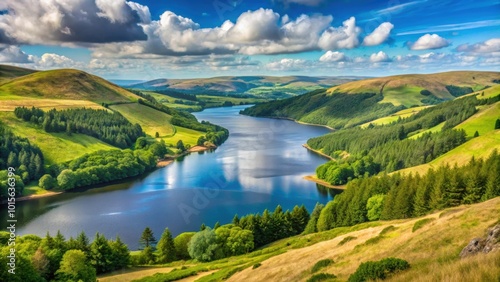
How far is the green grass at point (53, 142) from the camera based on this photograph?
15412 centimetres

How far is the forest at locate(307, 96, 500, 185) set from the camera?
465 ft

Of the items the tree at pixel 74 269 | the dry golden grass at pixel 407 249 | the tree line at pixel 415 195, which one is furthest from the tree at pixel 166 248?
the dry golden grass at pixel 407 249

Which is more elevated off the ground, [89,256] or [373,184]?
[373,184]

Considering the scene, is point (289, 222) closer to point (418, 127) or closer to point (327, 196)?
point (327, 196)

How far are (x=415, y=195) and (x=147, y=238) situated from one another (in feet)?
187

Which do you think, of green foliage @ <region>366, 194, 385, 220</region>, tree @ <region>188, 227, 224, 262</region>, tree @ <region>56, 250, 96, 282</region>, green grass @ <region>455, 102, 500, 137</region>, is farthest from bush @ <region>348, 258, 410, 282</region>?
green grass @ <region>455, 102, 500, 137</region>

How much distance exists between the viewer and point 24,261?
4731 cm

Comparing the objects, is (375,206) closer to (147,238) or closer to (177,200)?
(147,238)

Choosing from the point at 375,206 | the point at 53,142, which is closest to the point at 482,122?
the point at 375,206

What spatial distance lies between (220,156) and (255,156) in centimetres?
1821

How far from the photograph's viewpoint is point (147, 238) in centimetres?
8000

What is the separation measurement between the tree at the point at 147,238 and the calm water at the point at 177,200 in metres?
2.12

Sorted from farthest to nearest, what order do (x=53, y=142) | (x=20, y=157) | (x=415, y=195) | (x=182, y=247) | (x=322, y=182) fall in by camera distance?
(x=53, y=142), (x=322, y=182), (x=20, y=157), (x=182, y=247), (x=415, y=195)

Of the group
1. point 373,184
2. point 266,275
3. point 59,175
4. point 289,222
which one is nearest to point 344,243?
point 266,275
